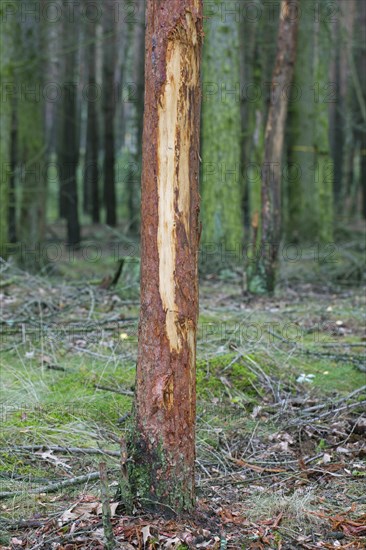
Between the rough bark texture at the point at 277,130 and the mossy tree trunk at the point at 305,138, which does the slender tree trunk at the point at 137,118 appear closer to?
the mossy tree trunk at the point at 305,138

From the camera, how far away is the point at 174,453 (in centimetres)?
380

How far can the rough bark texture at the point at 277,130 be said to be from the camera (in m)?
→ 9.12

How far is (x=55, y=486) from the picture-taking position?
4.33m

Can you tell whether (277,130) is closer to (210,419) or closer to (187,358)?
(210,419)

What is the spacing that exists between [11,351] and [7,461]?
209 centimetres

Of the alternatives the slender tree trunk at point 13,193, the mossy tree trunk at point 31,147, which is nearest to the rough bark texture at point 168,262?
the mossy tree trunk at point 31,147

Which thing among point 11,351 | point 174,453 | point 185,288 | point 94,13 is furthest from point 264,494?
point 94,13

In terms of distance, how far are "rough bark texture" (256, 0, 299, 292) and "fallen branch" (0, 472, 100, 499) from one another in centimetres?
549

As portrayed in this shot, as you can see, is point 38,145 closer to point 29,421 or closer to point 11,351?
point 11,351

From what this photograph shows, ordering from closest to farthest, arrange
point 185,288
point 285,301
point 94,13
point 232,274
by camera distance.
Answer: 1. point 185,288
2. point 285,301
3. point 232,274
4. point 94,13

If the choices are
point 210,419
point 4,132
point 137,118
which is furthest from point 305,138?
point 210,419

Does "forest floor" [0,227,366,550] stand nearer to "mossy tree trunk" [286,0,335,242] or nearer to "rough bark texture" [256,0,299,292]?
"rough bark texture" [256,0,299,292]

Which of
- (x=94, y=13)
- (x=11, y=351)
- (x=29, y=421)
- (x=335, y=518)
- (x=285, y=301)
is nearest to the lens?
(x=335, y=518)

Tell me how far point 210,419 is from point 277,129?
15.9 feet
